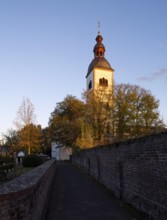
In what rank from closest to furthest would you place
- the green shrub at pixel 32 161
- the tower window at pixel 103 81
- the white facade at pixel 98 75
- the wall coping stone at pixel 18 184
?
the wall coping stone at pixel 18 184 → the green shrub at pixel 32 161 → the white facade at pixel 98 75 → the tower window at pixel 103 81

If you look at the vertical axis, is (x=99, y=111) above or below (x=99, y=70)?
below

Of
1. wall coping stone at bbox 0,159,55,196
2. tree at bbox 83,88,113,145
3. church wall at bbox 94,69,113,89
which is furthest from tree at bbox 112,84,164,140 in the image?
wall coping stone at bbox 0,159,55,196

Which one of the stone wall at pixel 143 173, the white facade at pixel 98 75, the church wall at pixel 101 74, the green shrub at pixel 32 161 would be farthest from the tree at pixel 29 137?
the church wall at pixel 101 74

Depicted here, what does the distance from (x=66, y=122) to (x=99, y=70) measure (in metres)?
14.2

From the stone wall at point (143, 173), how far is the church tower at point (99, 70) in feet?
161

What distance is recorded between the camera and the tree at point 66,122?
2070 inches

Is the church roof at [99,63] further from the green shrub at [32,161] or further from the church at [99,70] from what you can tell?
the green shrub at [32,161]

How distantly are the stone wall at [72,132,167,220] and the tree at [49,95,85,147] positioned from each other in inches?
1525

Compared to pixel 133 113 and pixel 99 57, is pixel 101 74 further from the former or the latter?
pixel 133 113

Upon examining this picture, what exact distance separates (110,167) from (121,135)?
28.3 meters

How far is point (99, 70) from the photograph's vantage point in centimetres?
6175

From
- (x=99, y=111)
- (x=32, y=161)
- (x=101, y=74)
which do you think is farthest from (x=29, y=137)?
(x=101, y=74)

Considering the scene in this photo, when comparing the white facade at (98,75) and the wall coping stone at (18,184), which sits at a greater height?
the white facade at (98,75)

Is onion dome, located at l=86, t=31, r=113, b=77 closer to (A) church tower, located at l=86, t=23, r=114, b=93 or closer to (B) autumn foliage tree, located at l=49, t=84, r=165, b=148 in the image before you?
(A) church tower, located at l=86, t=23, r=114, b=93
